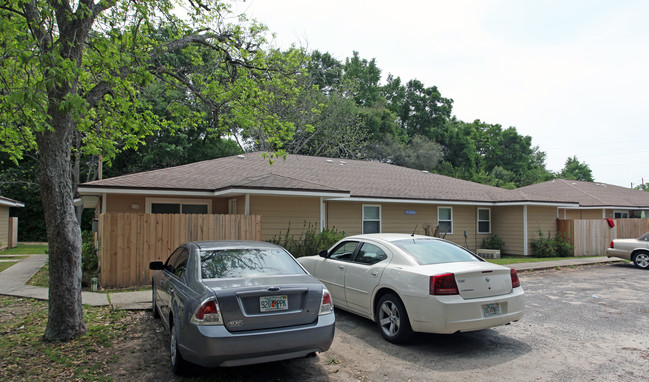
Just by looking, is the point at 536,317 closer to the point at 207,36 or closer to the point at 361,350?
the point at 361,350

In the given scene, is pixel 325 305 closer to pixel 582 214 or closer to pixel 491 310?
pixel 491 310

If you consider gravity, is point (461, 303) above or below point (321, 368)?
above

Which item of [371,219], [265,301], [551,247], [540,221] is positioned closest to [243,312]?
[265,301]

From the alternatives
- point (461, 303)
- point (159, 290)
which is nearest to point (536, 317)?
point (461, 303)

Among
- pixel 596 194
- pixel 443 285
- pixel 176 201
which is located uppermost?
pixel 596 194

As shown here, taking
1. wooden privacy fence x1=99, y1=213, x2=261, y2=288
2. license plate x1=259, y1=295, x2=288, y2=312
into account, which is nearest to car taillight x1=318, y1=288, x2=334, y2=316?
license plate x1=259, y1=295, x2=288, y2=312

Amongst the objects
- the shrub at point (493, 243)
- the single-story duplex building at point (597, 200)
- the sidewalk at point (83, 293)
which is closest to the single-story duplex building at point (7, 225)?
the sidewalk at point (83, 293)

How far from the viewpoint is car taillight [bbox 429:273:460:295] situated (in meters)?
5.48

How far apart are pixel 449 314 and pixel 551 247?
1576cm

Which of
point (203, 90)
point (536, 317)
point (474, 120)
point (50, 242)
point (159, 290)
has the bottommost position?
point (536, 317)

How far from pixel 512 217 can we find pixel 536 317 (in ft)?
42.9

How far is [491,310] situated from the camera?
5.66 meters

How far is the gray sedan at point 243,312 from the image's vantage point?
163 inches

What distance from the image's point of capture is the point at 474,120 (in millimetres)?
59250
